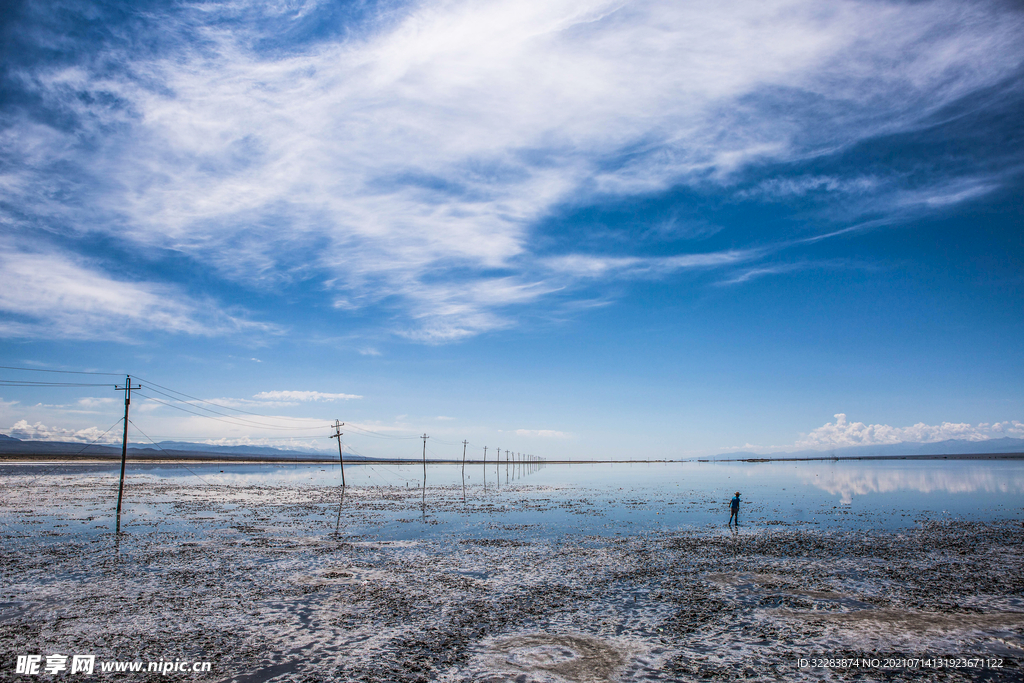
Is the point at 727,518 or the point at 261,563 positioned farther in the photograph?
the point at 727,518

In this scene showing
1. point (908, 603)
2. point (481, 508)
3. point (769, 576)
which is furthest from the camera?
point (481, 508)

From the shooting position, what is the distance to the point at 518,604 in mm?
18094

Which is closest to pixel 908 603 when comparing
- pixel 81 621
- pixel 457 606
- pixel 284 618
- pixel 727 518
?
pixel 457 606

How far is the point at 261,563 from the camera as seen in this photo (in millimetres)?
23781

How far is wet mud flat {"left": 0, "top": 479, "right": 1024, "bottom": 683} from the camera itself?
43.9 feet

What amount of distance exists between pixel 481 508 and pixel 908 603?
38.0m

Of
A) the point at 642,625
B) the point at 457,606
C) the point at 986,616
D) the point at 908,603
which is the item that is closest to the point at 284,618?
the point at 457,606

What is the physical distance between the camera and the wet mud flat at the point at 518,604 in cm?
1337

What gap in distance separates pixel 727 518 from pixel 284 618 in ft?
122

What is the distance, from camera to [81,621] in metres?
→ 15.6

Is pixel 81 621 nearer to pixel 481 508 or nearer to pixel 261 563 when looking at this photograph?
pixel 261 563

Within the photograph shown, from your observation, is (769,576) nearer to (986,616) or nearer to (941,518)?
(986,616)

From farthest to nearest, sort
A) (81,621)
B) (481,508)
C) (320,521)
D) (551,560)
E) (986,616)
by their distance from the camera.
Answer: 1. (481,508)
2. (320,521)
3. (551,560)
4. (986,616)
5. (81,621)

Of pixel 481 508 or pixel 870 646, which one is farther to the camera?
pixel 481 508
